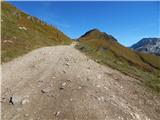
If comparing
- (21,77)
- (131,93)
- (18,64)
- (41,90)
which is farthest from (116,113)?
(18,64)

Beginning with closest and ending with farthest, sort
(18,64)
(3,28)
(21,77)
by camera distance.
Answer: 1. (21,77)
2. (18,64)
3. (3,28)

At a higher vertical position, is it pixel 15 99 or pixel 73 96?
pixel 73 96

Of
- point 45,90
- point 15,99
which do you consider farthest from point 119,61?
point 15,99

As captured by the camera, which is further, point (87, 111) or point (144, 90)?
point (144, 90)

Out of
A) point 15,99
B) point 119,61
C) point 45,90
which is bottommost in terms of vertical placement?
point 15,99

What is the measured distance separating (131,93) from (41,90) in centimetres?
483

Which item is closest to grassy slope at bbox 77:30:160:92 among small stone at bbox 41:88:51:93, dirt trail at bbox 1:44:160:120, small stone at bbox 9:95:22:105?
dirt trail at bbox 1:44:160:120

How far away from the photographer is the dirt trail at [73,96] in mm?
9398

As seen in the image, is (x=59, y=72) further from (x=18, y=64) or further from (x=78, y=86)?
(x=18, y=64)

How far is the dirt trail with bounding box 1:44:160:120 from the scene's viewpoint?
940 centimetres

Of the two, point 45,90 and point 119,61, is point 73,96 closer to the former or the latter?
point 45,90

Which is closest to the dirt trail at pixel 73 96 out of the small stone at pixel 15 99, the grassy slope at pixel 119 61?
the small stone at pixel 15 99

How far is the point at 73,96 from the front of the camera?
35.4 ft

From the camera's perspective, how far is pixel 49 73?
1463 centimetres
